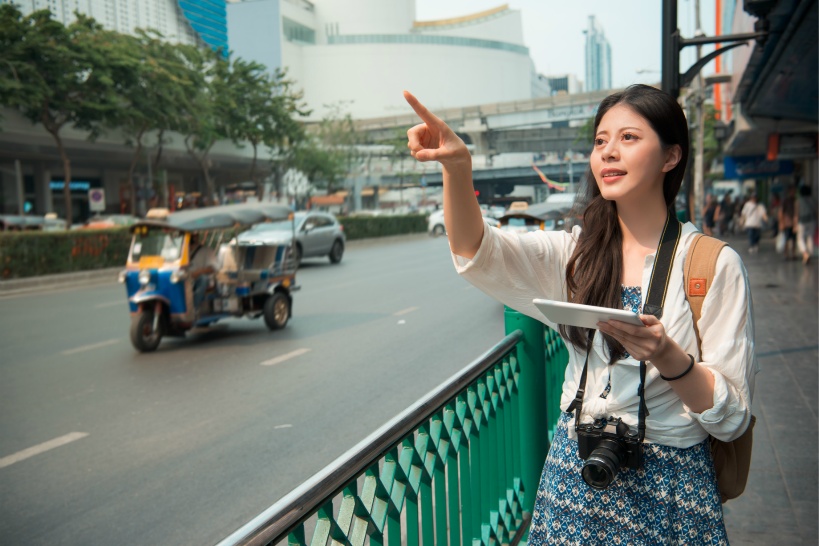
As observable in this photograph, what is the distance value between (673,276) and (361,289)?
1353cm

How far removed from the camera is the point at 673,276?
5.89ft

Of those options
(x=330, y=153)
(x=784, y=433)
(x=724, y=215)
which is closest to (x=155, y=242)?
(x=784, y=433)

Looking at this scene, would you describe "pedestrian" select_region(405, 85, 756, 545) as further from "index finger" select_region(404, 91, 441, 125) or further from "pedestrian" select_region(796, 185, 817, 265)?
"pedestrian" select_region(796, 185, 817, 265)

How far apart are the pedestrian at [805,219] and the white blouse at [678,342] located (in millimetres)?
16346

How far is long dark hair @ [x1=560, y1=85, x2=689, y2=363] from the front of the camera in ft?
5.98

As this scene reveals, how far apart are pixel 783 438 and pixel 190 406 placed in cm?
440

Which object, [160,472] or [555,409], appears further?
[160,472]

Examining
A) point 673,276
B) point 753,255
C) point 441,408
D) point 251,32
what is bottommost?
point 753,255

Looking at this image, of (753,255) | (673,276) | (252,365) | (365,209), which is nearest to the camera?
(673,276)

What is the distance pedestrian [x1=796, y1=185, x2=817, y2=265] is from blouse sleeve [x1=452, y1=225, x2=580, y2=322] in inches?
641

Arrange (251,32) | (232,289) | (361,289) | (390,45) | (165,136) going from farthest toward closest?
(390,45)
(165,136)
(361,289)
(232,289)
(251,32)

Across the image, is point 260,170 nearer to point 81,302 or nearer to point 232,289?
point 81,302

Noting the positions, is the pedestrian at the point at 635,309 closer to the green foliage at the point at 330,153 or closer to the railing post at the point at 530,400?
the railing post at the point at 530,400

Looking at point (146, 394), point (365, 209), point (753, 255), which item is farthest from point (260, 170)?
point (146, 394)
